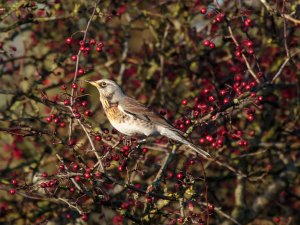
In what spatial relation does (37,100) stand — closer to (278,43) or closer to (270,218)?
(278,43)

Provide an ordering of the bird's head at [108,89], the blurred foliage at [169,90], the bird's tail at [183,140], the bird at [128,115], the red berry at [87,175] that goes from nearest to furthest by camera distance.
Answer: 1. the red berry at [87,175]
2. the bird's tail at [183,140]
3. the bird at [128,115]
4. the bird's head at [108,89]
5. the blurred foliage at [169,90]

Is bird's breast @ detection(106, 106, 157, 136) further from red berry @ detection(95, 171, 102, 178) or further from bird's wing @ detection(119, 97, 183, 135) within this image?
red berry @ detection(95, 171, 102, 178)

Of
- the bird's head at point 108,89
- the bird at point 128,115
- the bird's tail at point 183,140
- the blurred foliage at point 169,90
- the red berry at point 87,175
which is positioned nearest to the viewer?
the red berry at point 87,175

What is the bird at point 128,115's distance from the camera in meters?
6.02

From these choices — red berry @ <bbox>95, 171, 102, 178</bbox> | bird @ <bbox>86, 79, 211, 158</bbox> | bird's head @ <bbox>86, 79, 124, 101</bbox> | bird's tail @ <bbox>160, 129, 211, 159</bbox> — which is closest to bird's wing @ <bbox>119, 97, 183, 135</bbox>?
bird @ <bbox>86, 79, 211, 158</bbox>

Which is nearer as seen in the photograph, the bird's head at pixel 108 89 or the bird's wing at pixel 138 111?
the bird's wing at pixel 138 111

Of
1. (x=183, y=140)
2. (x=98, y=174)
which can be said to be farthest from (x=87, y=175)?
(x=183, y=140)

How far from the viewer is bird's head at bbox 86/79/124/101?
6.30m

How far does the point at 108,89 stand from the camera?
6.34 m

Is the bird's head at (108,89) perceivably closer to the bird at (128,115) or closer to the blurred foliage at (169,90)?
the bird at (128,115)

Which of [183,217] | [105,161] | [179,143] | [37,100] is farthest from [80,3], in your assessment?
[183,217]

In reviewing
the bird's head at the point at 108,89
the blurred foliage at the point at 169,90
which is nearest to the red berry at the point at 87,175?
the blurred foliage at the point at 169,90

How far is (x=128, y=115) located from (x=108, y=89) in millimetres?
443

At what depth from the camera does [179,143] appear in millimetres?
5199
